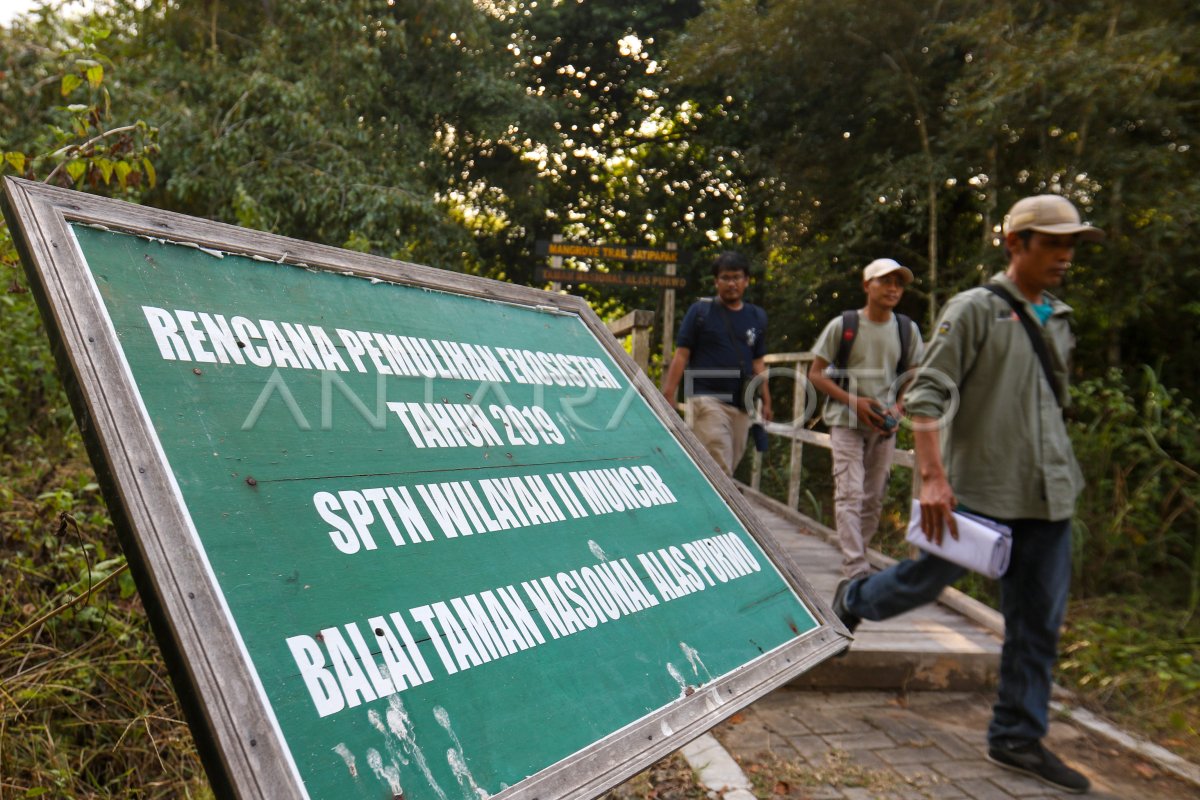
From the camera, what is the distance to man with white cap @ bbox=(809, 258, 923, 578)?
4.43 m

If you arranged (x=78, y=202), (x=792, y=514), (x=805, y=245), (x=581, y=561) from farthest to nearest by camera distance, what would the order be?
(x=805, y=245) < (x=792, y=514) < (x=581, y=561) < (x=78, y=202)

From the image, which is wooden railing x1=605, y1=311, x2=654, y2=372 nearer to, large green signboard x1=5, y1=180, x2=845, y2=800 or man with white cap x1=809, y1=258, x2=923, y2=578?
man with white cap x1=809, y1=258, x2=923, y2=578

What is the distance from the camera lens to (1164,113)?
678 centimetres

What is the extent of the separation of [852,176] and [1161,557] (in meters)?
7.12

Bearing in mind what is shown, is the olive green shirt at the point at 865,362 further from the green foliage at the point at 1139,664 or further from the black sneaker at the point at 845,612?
the green foliage at the point at 1139,664

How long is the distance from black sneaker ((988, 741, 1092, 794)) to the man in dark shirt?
218 centimetres

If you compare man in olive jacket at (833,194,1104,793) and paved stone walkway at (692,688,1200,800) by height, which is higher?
man in olive jacket at (833,194,1104,793)

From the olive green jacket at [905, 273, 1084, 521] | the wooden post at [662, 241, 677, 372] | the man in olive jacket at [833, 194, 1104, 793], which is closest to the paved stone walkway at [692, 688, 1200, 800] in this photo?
the man in olive jacket at [833, 194, 1104, 793]

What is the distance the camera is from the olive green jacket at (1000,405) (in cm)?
298

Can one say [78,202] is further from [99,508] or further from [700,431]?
[700,431]

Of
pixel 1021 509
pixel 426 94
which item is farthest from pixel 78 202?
pixel 426 94

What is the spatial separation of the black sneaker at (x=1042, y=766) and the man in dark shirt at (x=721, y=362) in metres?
2.18

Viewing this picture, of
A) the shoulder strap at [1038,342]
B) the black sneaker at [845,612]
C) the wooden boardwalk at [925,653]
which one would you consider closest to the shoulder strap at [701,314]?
the wooden boardwalk at [925,653]

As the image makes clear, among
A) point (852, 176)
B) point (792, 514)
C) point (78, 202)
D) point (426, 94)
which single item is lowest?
point (792, 514)
